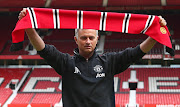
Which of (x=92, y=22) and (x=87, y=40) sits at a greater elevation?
(x=92, y=22)

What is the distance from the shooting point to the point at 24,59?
24453 millimetres

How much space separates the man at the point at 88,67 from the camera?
3199 millimetres

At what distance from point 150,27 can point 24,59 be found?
71.2ft

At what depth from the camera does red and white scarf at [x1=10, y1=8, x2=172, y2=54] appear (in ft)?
10.6

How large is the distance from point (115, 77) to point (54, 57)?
19.6 m

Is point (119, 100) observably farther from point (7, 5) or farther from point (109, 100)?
point (109, 100)

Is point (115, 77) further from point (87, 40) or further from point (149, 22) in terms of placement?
point (87, 40)

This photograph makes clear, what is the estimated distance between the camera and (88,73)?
3.27 meters

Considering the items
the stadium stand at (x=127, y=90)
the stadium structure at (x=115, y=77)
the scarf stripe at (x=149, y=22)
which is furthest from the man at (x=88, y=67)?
the stadium stand at (x=127, y=90)

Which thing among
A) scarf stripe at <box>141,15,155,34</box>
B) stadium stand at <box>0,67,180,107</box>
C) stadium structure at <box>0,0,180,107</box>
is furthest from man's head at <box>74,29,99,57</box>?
stadium stand at <box>0,67,180,107</box>

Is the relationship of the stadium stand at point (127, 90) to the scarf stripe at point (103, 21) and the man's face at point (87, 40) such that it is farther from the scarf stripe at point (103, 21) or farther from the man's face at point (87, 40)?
the man's face at point (87, 40)

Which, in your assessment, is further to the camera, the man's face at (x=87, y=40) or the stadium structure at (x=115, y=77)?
the stadium structure at (x=115, y=77)

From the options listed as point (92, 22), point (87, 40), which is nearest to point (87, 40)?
point (87, 40)

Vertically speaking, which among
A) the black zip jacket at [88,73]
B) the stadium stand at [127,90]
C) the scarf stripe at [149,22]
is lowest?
the stadium stand at [127,90]
